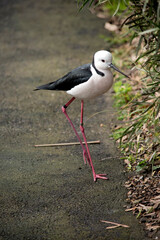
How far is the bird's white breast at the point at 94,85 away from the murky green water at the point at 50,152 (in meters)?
0.79

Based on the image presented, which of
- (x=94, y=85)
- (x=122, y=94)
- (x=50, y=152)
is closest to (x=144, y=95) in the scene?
(x=94, y=85)

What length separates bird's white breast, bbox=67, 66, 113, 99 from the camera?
12.6 ft

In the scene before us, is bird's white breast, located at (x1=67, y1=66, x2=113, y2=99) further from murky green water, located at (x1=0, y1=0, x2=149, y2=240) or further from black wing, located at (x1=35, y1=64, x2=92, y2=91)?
murky green water, located at (x1=0, y1=0, x2=149, y2=240)

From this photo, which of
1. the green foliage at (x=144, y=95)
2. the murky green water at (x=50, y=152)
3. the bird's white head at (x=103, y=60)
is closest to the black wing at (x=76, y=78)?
the bird's white head at (x=103, y=60)

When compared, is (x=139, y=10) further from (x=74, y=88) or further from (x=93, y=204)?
(x=93, y=204)

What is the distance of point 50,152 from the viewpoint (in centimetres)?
443

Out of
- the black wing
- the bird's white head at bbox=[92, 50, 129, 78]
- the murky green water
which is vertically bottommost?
the murky green water

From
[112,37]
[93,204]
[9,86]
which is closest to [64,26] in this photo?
[112,37]

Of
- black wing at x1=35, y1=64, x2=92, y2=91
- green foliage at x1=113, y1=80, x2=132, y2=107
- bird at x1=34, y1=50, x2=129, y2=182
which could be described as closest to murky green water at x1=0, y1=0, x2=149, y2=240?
green foliage at x1=113, y1=80, x2=132, y2=107

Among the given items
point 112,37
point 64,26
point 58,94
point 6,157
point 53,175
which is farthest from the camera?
point 64,26

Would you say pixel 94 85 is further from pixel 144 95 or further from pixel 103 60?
pixel 144 95

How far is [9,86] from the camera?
599 centimetres

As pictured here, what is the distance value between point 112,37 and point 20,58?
1775 millimetres

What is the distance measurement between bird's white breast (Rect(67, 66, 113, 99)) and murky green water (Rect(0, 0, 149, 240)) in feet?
2.59
